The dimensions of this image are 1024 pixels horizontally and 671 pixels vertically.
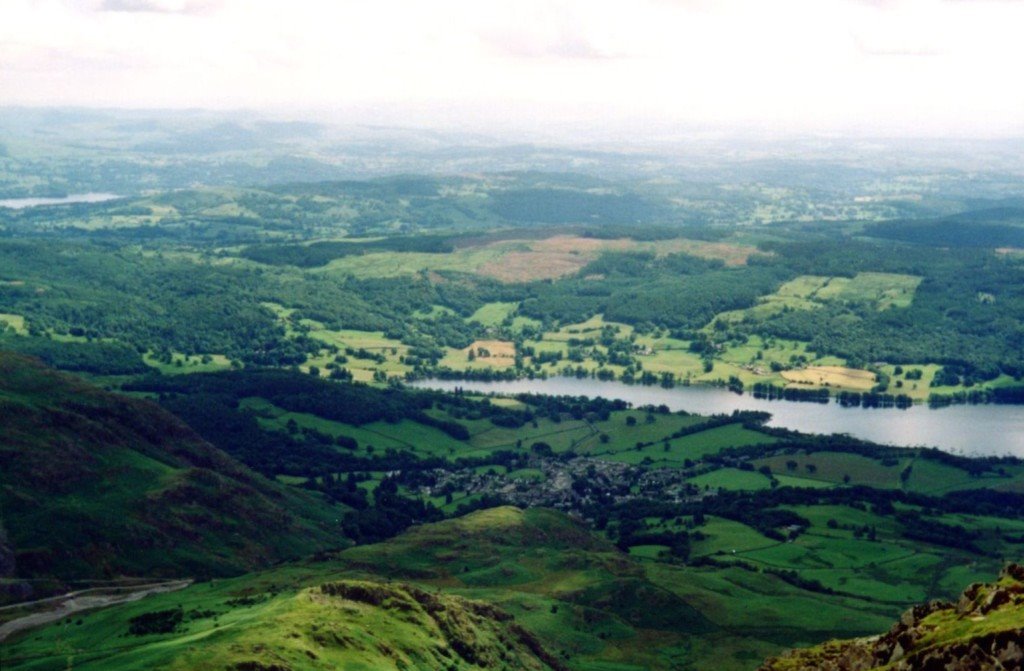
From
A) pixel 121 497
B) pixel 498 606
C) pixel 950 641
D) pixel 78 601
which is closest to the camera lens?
pixel 950 641

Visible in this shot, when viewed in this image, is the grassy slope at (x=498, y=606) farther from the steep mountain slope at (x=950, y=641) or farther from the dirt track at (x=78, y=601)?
the steep mountain slope at (x=950, y=641)

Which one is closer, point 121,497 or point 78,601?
point 78,601

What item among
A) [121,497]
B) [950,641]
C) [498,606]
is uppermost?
[950,641]

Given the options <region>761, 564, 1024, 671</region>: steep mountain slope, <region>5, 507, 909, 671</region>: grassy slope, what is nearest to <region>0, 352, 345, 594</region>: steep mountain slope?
<region>5, 507, 909, 671</region>: grassy slope

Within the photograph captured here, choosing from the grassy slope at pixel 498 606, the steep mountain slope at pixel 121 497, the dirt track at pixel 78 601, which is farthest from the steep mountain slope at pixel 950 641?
the steep mountain slope at pixel 121 497

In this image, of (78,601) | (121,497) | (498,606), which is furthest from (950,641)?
(121,497)

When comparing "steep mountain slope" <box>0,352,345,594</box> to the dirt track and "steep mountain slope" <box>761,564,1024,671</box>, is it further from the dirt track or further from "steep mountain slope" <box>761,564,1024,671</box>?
"steep mountain slope" <box>761,564,1024,671</box>

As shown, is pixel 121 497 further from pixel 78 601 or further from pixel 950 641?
pixel 950 641
